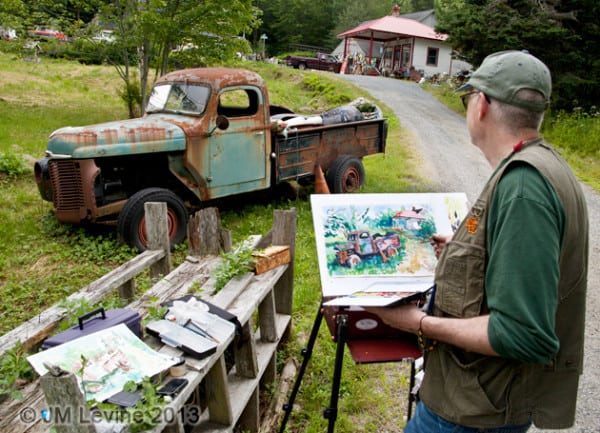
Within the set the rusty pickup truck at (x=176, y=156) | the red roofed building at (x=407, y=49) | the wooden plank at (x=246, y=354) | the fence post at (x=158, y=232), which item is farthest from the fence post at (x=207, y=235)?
the red roofed building at (x=407, y=49)

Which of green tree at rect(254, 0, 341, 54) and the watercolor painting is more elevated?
green tree at rect(254, 0, 341, 54)

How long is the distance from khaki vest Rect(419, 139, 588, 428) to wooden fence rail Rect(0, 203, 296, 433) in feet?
3.60

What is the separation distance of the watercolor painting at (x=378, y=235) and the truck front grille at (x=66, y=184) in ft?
13.6

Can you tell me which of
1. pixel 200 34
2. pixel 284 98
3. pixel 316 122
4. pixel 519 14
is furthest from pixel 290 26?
pixel 316 122

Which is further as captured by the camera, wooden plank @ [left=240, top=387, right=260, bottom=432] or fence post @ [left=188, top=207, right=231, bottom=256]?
fence post @ [left=188, top=207, right=231, bottom=256]

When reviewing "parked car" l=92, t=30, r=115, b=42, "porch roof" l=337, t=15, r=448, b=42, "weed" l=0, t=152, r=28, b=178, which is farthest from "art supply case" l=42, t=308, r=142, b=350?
"porch roof" l=337, t=15, r=448, b=42

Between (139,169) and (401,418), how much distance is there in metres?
4.58

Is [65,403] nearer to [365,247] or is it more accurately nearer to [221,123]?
[365,247]

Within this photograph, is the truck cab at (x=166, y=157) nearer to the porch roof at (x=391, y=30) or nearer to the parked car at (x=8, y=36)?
the parked car at (x=8, y=36)

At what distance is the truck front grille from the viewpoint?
5.74 meters

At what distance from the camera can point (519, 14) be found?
579 inches

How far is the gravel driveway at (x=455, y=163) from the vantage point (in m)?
3.88

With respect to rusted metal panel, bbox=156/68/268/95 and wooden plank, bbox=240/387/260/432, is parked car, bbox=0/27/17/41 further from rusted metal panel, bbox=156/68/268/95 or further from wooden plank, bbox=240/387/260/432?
wooden plank, bbox=240/387/260/432

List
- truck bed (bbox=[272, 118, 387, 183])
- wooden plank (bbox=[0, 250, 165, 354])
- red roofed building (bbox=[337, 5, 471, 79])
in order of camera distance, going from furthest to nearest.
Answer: red roofed building (bbox=[337, 5, 471, 79]), truck bed (bbox=[272, 118, 387, 183]), wooden plank (bbox=[0, 250, 165, 354])
